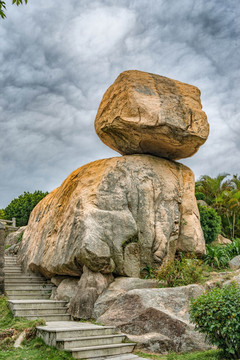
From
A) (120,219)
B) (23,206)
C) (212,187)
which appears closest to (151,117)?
(120,219)

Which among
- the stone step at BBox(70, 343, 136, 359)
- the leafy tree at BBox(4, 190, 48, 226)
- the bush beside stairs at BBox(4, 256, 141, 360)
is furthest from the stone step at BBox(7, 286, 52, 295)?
the leafy tree at BBox(4, 190, 48, 226)

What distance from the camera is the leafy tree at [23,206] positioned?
112 feet

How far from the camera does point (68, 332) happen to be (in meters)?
7.52

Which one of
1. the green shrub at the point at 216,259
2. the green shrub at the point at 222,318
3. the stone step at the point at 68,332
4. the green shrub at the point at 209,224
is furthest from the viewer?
the green shrub at the point at 209,224

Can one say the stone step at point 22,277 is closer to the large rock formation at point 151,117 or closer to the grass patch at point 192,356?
the large rock formation at point 151,117

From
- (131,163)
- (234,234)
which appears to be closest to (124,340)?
(131,163)

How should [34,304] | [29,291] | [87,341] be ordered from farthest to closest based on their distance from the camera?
[29,291]
[34,304]
[87,341]

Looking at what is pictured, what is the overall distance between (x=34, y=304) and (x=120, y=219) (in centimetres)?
348

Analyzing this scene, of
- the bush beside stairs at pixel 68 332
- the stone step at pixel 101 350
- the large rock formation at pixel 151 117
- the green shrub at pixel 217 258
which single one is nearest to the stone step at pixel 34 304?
the bush beside stairs at pixel 68 332

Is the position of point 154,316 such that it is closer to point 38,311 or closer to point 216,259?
point 38,311

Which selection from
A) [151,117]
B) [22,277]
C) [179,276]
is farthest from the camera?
[22,277]

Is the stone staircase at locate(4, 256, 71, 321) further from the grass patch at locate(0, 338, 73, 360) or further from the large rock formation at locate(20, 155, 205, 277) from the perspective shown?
the grass patch at locate(0, 338, 73, 360)

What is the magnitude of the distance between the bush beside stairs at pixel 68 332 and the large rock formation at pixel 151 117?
592 cm

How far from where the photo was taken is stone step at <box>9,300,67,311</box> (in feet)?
30.4
